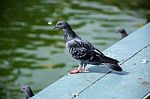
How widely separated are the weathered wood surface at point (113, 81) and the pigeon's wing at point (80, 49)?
0.24 metres

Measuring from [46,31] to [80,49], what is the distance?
10249mm

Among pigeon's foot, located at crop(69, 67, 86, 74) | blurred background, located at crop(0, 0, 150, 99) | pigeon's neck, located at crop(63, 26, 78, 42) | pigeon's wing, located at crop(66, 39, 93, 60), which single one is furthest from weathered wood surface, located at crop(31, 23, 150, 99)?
blurred background, located at crop(0, 0, 150, 99)

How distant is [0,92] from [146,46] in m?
6.89

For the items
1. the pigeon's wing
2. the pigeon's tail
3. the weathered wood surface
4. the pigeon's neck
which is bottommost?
the weathered wood surface

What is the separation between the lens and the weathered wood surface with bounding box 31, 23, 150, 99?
578 centimetres

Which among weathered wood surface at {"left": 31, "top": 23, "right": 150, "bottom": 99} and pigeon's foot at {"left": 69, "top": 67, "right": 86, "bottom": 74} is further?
pigeon's foot at {"left": 69, "top": 67, "right": 86, "bottom": 74}

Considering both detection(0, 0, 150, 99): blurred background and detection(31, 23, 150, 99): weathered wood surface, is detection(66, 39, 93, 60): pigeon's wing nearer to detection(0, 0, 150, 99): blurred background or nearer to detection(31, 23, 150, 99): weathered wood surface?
detection(31, 23, 150, 99): weathered wood surface

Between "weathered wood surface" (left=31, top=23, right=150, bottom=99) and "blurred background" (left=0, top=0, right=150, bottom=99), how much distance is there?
615 cm

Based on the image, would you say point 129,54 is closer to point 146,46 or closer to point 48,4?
point 146,46

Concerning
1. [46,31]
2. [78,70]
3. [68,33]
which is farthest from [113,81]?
[46,31]

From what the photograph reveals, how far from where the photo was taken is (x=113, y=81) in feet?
20.0

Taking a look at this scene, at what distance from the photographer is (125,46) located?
7.23m

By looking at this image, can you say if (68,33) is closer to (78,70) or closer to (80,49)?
(80,49)

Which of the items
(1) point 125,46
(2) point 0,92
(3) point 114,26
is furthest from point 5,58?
(1) point 125,46
